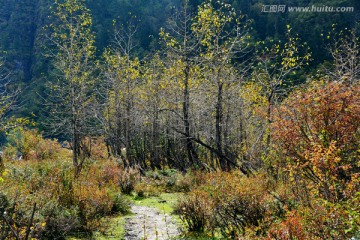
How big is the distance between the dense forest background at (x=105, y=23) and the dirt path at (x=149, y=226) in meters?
39.6

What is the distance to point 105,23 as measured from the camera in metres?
68.1

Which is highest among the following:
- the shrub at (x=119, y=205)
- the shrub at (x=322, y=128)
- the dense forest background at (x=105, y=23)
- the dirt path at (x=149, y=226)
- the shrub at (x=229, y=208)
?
the dense forest background at (x=105, y=23)

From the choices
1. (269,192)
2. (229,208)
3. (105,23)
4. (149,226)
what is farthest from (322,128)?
(105,23)

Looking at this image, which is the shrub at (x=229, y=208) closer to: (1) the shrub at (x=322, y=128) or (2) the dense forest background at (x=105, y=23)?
(1) the shrub at (x=322, y=128)

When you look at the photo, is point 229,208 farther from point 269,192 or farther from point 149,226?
point 149,226

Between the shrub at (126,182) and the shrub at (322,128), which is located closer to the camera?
the shrub at (322,128)

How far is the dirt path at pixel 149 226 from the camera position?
7176 millimetres

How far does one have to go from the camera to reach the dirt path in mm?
7176

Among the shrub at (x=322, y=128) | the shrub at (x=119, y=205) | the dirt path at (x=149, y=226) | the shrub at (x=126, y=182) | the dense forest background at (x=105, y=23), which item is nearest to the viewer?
the shrub at (x=322, y=128)

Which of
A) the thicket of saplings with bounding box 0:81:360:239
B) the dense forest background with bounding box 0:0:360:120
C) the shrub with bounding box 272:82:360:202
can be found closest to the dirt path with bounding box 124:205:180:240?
the thicket of saplings with bounding box 0:81:360:239

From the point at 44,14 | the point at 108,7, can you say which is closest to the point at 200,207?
the point at 108,7

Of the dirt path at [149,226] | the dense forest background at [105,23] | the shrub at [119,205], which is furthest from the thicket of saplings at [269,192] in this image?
the dense forest background at [105,23]

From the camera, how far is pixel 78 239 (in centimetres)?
697

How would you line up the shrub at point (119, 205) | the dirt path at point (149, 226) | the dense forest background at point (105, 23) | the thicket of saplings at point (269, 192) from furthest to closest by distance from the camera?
the dense forest background at point (105, 23) → the shrub at point (119, 205) → the dirt path at point (149, 226) → the thicket of saplings at point (269, 192)
